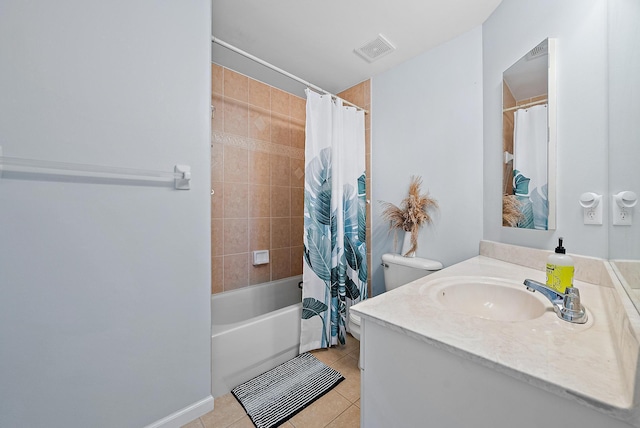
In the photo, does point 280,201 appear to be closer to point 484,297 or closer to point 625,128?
point 484,297

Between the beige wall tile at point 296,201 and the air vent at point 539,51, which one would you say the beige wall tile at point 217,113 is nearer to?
the beige wall tile at point 296,201

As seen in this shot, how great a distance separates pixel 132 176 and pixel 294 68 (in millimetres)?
1588

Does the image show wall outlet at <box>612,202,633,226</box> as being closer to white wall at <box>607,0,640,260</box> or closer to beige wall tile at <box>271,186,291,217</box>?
white wall at <box>607,0,640,260</box>

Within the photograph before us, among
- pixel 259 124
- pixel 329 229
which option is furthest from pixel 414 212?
pixel 259 124

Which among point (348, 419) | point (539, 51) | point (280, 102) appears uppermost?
point (280, 102)

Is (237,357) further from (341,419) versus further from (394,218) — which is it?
(394,218)

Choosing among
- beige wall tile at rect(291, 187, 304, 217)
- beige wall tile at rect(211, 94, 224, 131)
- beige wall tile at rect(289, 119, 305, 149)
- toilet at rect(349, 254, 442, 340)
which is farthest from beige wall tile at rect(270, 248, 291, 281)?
beige wall tile at rect(211, 94, 224, 131)

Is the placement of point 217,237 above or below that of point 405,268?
above

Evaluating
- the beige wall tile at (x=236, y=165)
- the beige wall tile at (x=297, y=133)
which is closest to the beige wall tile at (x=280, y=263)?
the beige wall tile at (x=236, y=165)

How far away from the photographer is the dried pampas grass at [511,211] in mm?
1308

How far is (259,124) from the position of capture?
221 centimetres

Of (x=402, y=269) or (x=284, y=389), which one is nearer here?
(x=284, y=389)

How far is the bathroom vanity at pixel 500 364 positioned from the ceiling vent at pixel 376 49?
1694 mm

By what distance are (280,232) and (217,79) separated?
1395 mm
